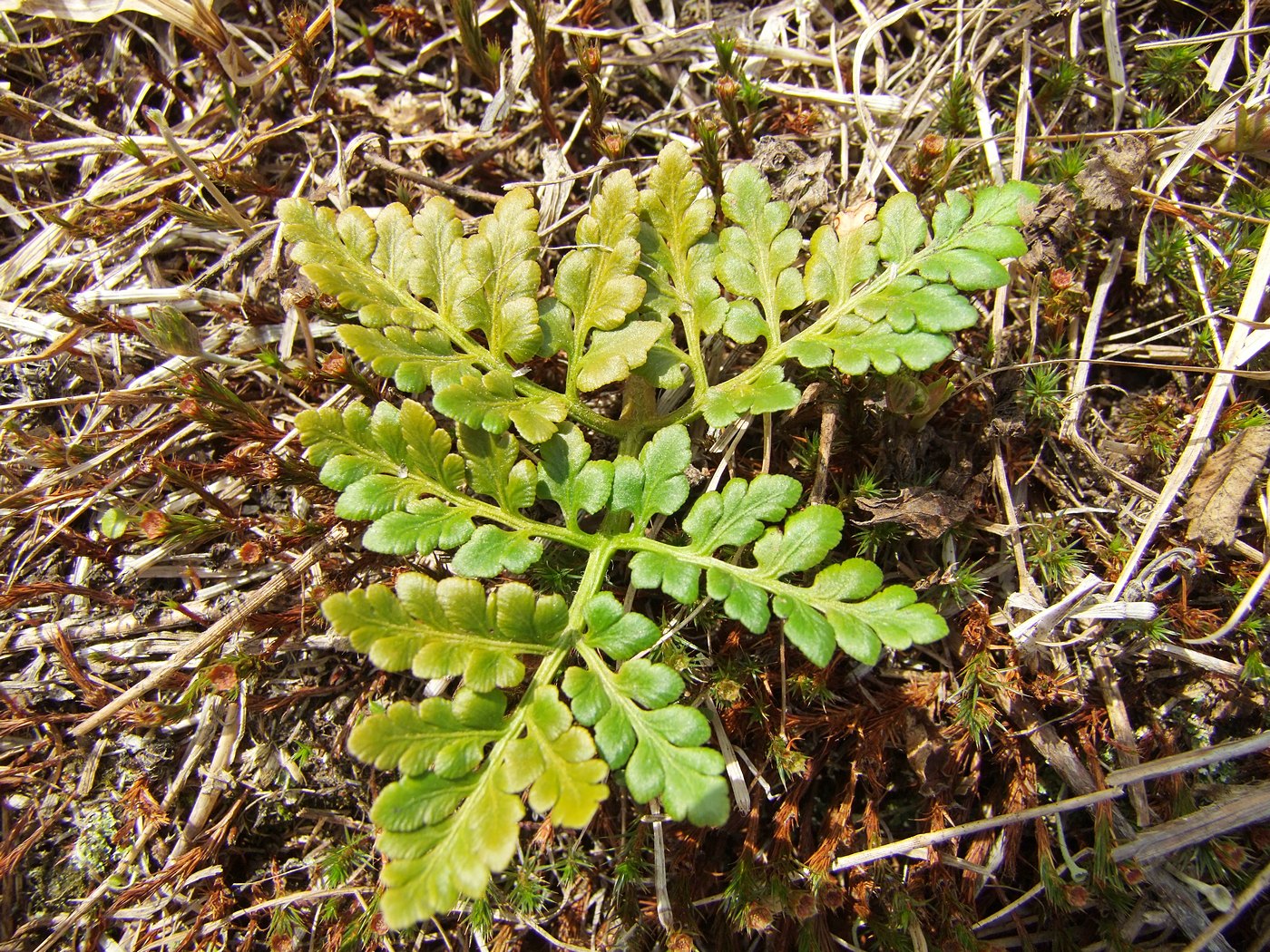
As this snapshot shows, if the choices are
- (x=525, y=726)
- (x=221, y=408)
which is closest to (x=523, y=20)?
(x=221, y=408)

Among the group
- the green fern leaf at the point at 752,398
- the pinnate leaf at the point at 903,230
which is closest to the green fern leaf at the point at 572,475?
the green fern leaf at the point at 752,398

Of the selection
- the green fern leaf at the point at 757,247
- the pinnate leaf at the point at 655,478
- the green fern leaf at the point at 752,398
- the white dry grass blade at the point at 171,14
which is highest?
the white dry grass blade at the point at 171,14

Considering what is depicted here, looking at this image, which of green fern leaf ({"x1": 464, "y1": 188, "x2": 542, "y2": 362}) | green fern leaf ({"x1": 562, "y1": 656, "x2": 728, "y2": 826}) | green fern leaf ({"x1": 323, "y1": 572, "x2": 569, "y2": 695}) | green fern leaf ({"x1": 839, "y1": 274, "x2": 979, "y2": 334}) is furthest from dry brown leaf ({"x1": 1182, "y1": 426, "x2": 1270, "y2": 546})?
green fern leaf ({"x1": 464, "y1": 188, "x2": 542, "y2": 362})

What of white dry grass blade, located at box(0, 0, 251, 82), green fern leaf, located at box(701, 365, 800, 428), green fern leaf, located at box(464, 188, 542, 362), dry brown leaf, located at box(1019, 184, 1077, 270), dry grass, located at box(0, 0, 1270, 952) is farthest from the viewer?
white dry grass blade, located at box(0, 0, 251, 82)

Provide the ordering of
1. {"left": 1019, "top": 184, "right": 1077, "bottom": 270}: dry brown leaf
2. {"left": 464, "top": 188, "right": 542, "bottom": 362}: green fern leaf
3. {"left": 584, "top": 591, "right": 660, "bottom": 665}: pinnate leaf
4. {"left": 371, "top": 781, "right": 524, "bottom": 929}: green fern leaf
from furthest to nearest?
{"left": 1019, "top": 184, "right": 1077, "bottom": 270}: dry brown leaf, {"left": 464, "top": 188, "right": 542, "bottom": 362}: green fern leaf, {"left": 584, "top": 591, "right": 660, "bottom": 665}: pinnate leaf, {"left": 371, "top": 781, "right": 524, "bottom": 929}: green fern leaf

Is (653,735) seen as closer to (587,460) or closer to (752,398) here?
(587,460)

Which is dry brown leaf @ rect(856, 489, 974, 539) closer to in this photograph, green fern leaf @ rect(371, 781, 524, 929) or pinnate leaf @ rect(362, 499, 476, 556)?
pinnate leaf @ rect(362, 499, 476, 556)

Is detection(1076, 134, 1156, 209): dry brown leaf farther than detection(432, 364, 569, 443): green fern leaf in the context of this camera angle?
Yes

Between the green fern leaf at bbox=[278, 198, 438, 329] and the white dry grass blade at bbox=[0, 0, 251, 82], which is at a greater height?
the white dry grass blade at bbox=[0, 0, 251, 82]

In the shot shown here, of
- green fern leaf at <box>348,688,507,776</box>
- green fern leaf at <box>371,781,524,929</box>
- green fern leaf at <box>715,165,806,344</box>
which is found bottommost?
green fern leaf at <box>371,781,524,929</box>

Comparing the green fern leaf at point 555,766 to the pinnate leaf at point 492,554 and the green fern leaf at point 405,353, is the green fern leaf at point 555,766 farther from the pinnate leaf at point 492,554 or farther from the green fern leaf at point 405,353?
the green fern leaf at point 405,353
